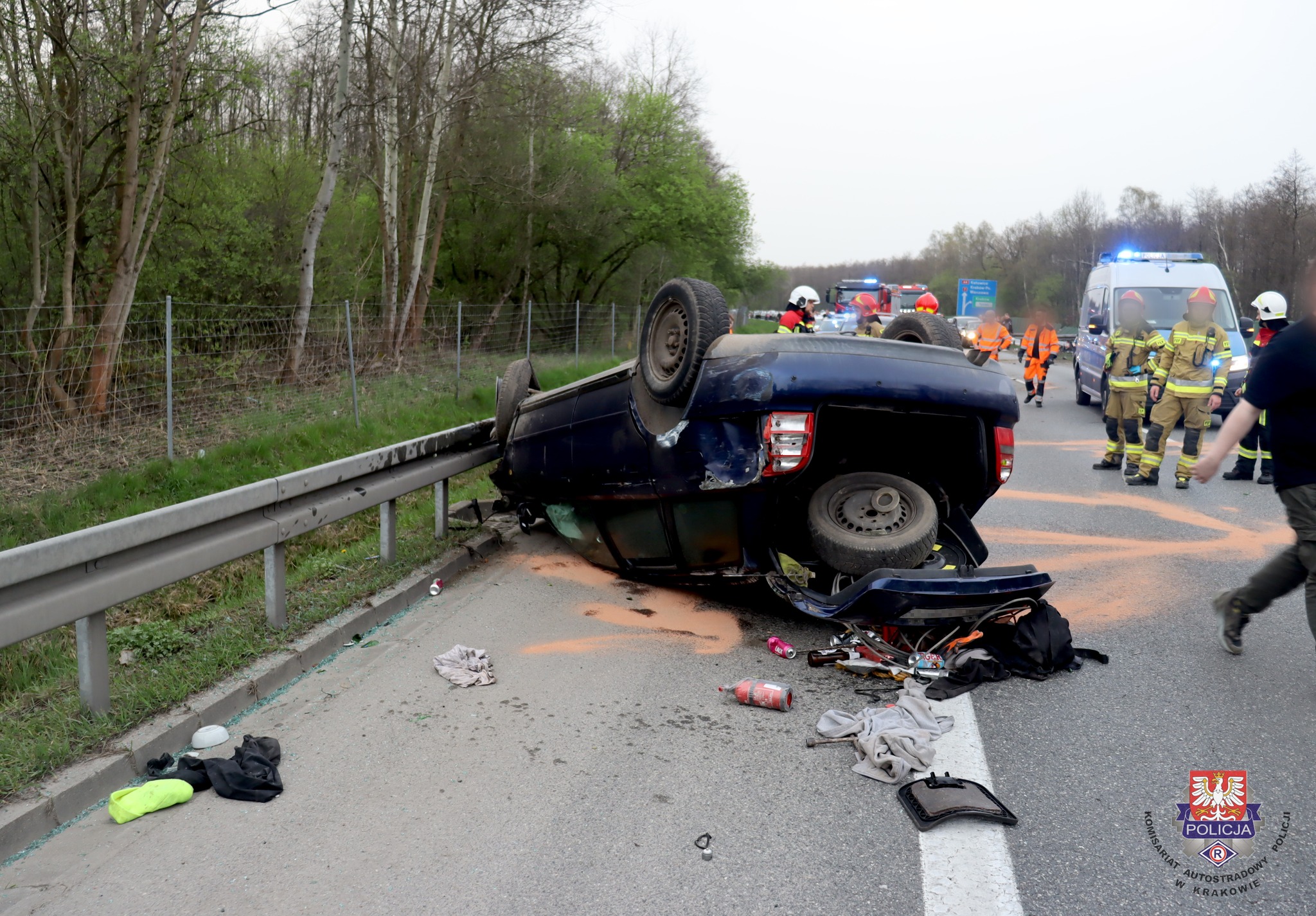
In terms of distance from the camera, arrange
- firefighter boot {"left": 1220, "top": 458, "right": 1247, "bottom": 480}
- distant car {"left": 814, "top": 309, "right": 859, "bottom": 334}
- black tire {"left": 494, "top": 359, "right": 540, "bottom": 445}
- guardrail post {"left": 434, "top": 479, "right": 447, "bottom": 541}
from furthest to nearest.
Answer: distant car {"left": 814, "top": 309, "right": 859, "bottom": 334}
firefighter boot {"left": 1220, "top": 458, "right": 1247, "bottom": 480}
black tire {"left": 494, "top": 359, "right": 540, "bottom": 445}
guardrail post {"left": 434, "top": 479, "right": 447, "bottom": 541}

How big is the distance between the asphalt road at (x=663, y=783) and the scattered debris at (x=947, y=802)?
54mm

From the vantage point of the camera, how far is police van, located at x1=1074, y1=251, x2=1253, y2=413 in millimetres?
15375

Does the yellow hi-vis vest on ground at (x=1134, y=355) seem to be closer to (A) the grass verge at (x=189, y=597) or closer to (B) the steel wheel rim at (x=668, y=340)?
(A) the grass verge at (x=189, y=597)

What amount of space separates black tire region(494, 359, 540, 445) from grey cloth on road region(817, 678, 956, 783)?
380 cm

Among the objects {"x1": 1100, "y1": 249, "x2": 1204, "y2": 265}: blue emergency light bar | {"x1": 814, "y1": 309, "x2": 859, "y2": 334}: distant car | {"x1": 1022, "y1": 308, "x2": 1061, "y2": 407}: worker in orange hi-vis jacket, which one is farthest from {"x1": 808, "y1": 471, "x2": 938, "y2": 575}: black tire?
{"x1": 1100, "y1": 249, "x2": 1204, "y2": 265}: blue emergency light bar

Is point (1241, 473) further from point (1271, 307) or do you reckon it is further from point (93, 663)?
point (93, 663)

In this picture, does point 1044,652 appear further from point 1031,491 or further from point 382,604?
point 1031,491

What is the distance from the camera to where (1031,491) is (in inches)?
Answer: 375

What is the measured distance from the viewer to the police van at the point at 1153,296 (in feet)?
50.4

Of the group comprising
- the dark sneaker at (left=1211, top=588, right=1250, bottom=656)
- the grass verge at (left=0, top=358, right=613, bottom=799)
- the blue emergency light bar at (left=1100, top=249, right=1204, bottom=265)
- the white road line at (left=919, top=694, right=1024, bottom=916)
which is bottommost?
the grass verge at (left=0, top=358, right=613, bottom=799)

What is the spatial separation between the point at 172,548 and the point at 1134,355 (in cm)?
1014

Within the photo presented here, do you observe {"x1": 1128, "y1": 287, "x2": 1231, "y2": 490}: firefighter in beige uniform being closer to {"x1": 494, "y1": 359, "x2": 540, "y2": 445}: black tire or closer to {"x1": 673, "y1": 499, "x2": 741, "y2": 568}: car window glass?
{"x1": 494, "y1": 359, "x2": 540, "y2": 445}: black tire

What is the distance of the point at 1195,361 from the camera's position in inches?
402

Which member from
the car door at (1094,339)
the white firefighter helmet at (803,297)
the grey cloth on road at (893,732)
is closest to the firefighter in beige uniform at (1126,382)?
the white firefighter helmet at (803,297)
